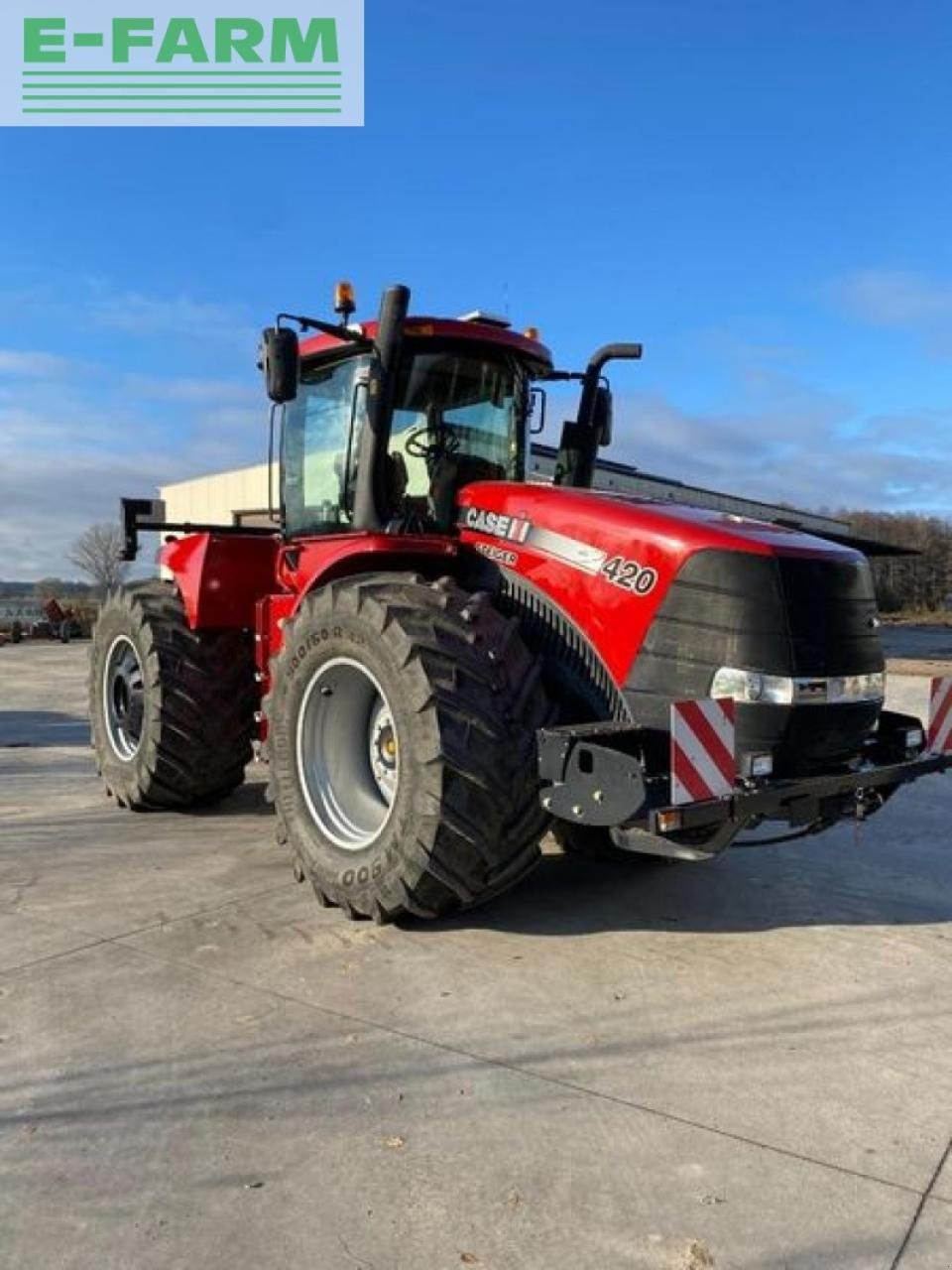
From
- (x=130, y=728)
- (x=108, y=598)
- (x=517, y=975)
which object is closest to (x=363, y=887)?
(x=517, y=975)

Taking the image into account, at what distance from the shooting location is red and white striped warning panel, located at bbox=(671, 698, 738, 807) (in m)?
3.89

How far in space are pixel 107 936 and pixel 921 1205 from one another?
3307mm

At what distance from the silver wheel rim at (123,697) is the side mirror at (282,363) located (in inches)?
99.8

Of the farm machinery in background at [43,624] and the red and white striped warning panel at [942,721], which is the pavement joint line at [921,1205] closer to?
the red and white striped warning panel at [942,721]

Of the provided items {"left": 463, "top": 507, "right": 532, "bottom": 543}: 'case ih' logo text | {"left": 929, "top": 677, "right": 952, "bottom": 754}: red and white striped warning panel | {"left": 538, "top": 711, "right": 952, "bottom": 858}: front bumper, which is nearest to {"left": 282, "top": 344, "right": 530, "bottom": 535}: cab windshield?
{"left": 463, "top": 507, "right": 532, "bottom": 543}: 'case ih' logo text

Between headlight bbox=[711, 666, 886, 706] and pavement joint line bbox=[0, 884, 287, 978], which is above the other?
headlight bbox=[711, 666, 886, 706]

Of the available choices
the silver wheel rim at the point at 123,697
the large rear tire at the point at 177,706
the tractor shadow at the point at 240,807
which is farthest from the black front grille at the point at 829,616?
the silver wheel rim at the point at 123,697

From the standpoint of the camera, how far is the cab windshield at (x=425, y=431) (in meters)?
5.40

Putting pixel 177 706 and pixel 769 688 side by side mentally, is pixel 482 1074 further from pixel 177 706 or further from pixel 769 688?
pixel 177 706

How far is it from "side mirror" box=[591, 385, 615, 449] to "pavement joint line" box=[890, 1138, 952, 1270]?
443 cm

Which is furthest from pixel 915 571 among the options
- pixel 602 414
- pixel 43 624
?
pixel 602 414

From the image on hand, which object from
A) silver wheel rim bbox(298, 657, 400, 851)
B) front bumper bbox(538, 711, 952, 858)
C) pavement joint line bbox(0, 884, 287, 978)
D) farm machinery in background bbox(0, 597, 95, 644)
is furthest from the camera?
farm machinery in background bbox(0, 597, 95, 644)

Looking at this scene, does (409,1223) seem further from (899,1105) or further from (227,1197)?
(899,1105)

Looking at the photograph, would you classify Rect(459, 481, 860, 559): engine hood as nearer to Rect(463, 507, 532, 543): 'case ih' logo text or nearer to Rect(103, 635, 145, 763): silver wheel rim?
Rect(463, 507, 532, 543): 'case ih' logo text
